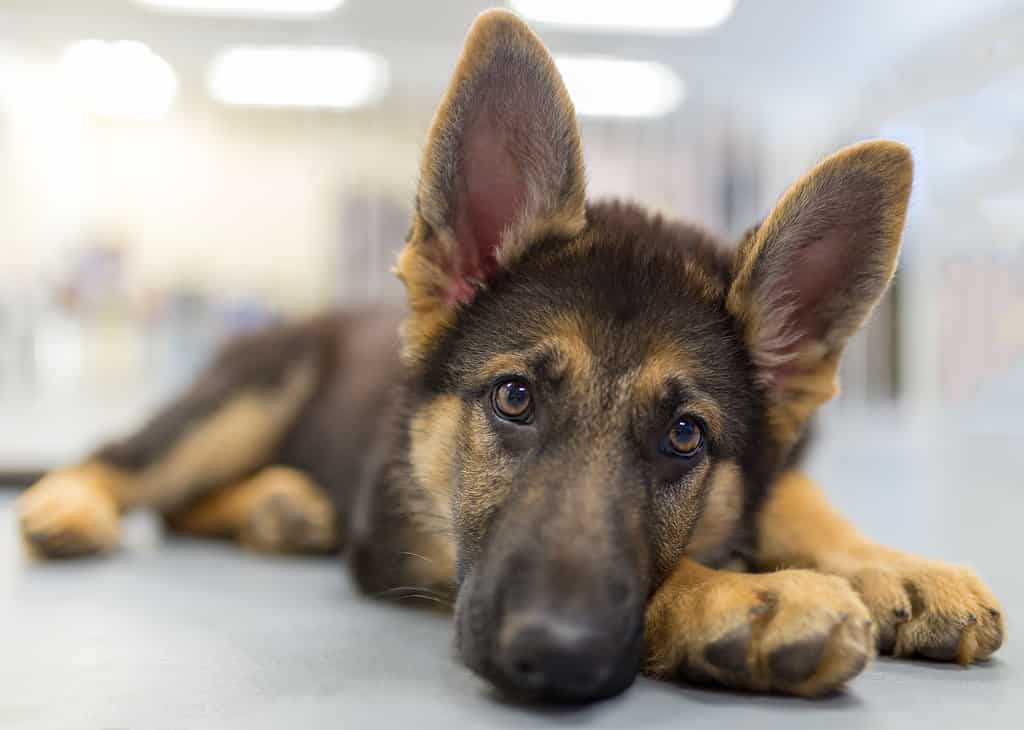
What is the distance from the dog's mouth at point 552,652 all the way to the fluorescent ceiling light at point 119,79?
31.3ft

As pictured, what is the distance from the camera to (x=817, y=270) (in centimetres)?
237

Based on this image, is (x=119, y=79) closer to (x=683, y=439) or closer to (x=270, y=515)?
(x=270, y=515)

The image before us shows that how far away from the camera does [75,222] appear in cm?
1094

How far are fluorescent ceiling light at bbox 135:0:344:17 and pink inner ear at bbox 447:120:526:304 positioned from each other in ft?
24.0

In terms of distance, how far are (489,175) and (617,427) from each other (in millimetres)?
901

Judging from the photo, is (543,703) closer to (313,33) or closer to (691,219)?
(691,219)

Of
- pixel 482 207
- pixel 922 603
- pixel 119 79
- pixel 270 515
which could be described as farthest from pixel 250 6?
pixel 922 603

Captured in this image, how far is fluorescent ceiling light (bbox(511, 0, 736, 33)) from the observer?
8.91 metres

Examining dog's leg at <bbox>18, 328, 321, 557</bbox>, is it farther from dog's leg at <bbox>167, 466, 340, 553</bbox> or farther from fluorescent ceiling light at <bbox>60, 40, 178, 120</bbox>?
fluorescent ceiling light at <bbox>60, 40, 178, 120</bbox>

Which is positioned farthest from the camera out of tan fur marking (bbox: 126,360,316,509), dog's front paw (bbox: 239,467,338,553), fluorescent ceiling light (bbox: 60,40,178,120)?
fluorescent ceiling light (bbox: 60,40,178,120)

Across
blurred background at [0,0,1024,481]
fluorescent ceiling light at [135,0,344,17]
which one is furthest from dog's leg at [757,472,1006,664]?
fluorescent ceiling light at [135,0,344,17]

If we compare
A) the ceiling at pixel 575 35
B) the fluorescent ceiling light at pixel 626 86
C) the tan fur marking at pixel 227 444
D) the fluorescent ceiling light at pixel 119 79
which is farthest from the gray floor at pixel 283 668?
the fluorescent ceiling light at pixel 626 86

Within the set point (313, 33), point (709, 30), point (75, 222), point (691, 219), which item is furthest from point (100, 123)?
point (691, 219)

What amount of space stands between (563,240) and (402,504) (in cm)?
97
